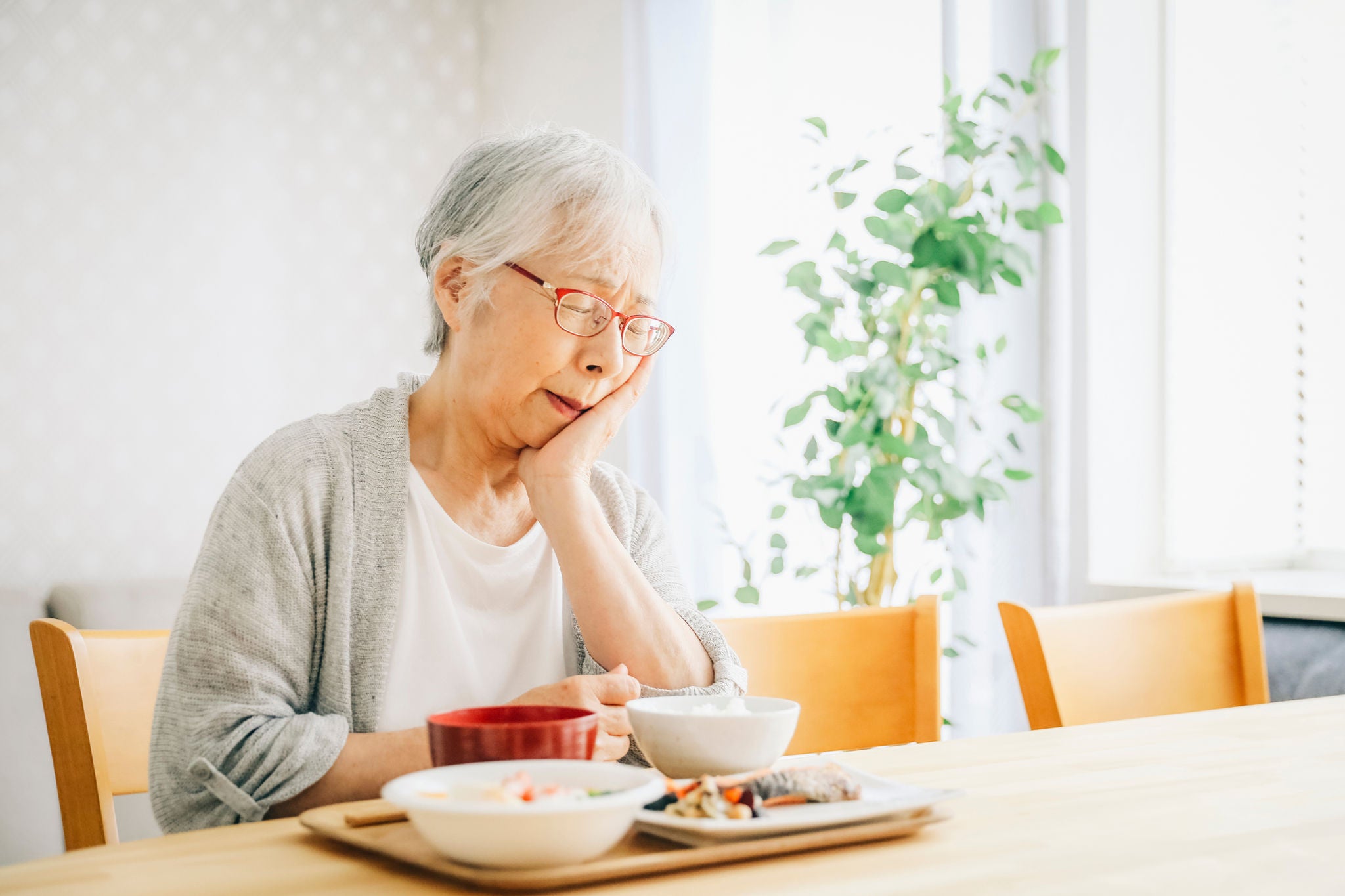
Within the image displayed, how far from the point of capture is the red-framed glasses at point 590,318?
1180 millimetres

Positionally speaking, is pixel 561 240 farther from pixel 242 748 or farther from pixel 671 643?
pixel 242 748

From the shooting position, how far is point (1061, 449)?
2258 millimetres

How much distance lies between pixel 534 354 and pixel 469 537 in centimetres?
21

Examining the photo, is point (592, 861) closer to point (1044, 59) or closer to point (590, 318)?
point (590, 318)

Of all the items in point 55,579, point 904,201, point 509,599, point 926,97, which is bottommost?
point 55,579

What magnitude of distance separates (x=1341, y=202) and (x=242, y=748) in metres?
2.37

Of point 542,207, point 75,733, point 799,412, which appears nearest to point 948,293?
point 799,412

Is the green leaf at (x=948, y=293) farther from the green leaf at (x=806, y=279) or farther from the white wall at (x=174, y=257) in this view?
the white wall at (x=174, y=257)

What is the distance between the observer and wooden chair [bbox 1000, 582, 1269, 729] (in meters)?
1.32

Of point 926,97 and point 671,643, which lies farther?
point 926,97

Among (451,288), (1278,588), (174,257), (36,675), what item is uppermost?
(174,257)

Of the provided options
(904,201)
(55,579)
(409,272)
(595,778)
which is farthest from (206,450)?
(595,778)

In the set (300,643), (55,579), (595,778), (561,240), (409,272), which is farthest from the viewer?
(409,272)

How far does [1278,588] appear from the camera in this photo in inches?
78.4
